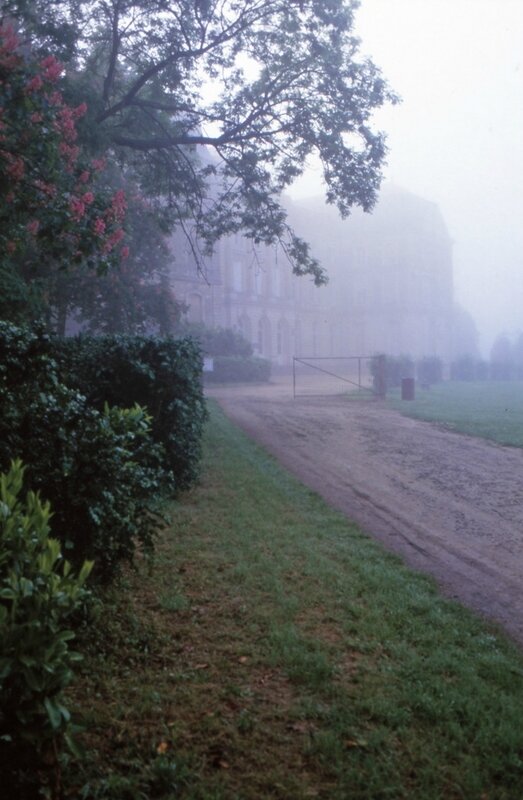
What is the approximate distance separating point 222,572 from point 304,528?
1627 mm

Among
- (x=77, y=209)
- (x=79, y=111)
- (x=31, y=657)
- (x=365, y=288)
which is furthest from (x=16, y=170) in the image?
(x=365, y=288)

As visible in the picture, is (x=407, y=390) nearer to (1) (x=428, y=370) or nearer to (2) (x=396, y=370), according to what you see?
(2) (x=396, y=370)

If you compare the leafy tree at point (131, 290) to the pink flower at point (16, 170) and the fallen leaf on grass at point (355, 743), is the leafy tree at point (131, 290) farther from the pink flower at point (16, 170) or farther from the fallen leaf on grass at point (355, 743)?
the fallen leaf on grass at point (355, 743)

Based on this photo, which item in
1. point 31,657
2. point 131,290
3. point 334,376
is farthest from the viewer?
point 334,376

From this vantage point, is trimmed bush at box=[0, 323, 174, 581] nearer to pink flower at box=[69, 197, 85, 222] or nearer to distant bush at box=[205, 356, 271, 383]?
pink flower at box=[69, 197, 85, 222]

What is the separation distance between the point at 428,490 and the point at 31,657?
7.73 m

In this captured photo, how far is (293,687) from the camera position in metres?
3.71

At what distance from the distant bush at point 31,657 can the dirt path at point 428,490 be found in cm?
305

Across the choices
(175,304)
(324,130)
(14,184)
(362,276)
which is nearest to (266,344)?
(362,276)

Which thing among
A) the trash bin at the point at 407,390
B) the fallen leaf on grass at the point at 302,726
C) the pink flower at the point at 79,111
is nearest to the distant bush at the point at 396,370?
the trash bin at the point at 407,390

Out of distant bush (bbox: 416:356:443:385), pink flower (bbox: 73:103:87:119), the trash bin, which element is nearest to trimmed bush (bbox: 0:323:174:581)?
pink flower (bbox: 73:103:87:119)

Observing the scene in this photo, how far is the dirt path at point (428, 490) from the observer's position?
A: 5.76 meters

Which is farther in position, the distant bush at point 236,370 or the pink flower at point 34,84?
the distant bush at point 236,370

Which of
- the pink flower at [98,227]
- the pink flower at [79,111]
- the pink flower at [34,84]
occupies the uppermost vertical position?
the pink flower at [79,111]
